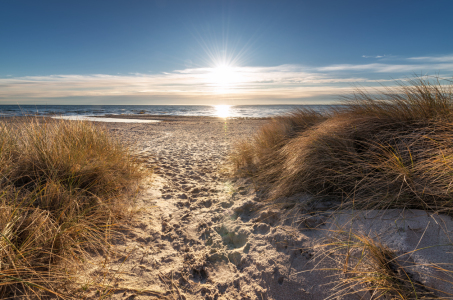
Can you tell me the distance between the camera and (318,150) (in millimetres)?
3029

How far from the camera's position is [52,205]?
211 centimetres

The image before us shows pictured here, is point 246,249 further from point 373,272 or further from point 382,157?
point 382,157

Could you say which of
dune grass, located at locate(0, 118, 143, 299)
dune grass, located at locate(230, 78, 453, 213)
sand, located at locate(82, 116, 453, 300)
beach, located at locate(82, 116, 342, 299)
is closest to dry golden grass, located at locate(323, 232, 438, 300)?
sand, located at locate(82, 116, 453, 300)

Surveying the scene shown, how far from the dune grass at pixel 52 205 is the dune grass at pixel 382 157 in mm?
2290

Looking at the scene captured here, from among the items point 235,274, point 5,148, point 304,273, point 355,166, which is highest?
point 5,148

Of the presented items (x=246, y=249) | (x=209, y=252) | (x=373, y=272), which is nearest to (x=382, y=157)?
(x=373, y=272)

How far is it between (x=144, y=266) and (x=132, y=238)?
461 mm

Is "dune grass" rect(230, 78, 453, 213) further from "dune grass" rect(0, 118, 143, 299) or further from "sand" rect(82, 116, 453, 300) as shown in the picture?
"dune grass" rect(0, 118, 143, 299)

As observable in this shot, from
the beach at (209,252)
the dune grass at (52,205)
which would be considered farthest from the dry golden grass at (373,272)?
the dune grass at (52,205)

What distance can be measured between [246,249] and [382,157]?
1912 mm

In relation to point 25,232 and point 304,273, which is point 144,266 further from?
point 304,273

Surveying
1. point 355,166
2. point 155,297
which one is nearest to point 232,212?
point 155,297

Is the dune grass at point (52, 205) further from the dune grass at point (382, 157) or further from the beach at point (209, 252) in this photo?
the dune grass at point (382, 157)

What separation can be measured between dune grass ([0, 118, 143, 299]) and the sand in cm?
24
